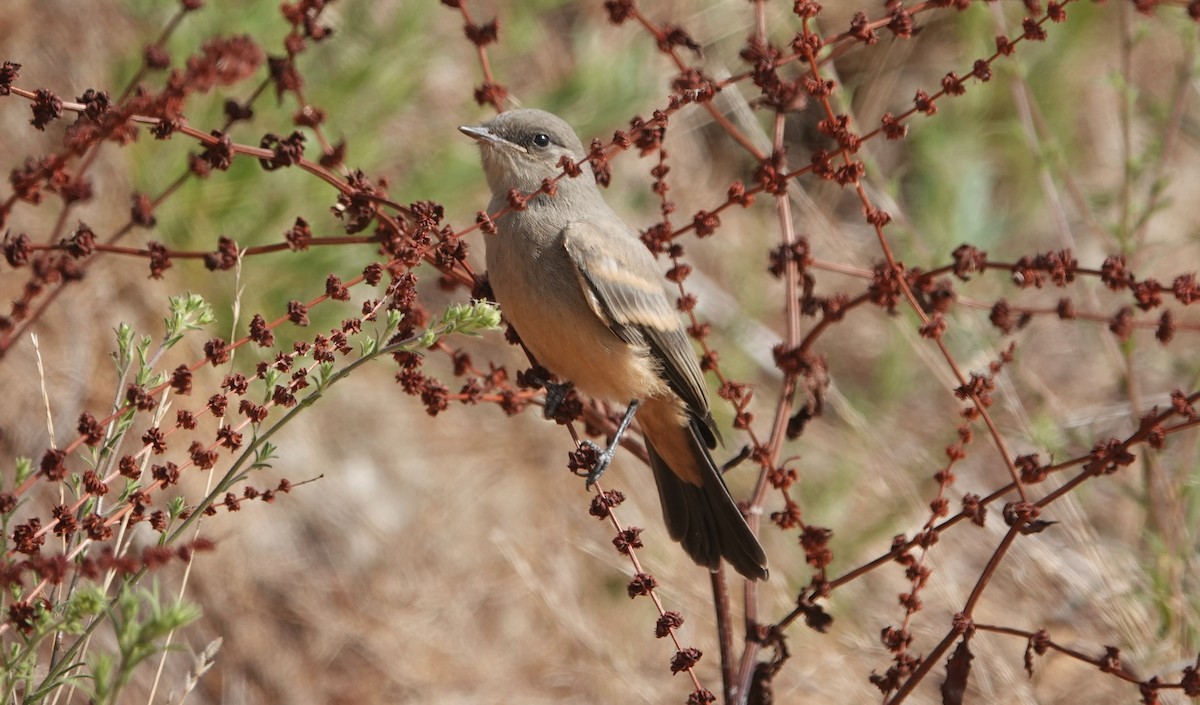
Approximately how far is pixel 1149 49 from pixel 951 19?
164 centimetres

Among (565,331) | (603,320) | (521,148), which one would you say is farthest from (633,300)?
(521,148)

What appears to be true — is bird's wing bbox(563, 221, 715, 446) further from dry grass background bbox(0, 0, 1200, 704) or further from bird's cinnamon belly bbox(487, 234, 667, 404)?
dry grass background bbox(0, 0, 1200, 704)

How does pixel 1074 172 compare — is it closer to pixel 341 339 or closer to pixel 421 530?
pixel 421 530

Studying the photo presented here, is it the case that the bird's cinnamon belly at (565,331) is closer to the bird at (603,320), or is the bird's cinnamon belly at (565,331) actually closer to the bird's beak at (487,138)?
the bird at (603,320)

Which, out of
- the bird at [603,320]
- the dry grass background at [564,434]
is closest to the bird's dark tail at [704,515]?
the bird at [603,320]

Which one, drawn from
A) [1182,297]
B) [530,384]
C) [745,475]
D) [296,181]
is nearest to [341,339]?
[530,384]

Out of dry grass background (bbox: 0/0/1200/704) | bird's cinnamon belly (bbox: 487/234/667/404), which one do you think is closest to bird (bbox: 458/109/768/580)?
bird's cinnamon belly (bbox: 487/234/667/404)

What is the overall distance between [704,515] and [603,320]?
585 mm

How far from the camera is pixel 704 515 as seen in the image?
3326 mm

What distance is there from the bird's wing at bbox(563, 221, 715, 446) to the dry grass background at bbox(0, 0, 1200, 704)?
0.74 m

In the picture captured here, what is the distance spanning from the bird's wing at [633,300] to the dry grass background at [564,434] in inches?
29.3

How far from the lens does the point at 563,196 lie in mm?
3564

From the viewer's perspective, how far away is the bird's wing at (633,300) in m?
3.36

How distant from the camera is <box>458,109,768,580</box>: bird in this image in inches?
129
